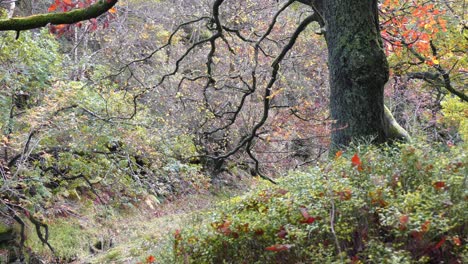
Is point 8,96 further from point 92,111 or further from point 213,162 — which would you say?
point 213,162

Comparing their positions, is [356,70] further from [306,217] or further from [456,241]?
[456,241]

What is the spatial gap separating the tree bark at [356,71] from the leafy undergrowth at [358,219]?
1463 mm

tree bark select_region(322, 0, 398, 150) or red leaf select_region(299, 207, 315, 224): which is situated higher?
tree bark select_region(322, 0, 398, 150)

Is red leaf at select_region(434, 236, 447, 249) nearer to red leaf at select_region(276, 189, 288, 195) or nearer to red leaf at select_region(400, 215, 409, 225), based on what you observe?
red leaf at select_region(400, 215, 409, 225)

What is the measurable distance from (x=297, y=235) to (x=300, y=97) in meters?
12.5

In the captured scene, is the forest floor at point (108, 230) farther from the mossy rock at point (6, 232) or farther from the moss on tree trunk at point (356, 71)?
the moss on tree trunk at point (356, 71)

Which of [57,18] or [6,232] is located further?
[6,232]

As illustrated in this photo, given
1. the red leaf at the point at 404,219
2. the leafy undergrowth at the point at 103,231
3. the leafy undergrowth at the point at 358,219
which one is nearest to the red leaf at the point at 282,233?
the leafy undergrowth at the point at 358,219

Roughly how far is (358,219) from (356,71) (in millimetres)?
2508

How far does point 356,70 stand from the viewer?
16.1 ft

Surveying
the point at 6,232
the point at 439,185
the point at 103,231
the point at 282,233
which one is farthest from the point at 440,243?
the point at 103,231

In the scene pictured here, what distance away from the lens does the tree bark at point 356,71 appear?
4.89m

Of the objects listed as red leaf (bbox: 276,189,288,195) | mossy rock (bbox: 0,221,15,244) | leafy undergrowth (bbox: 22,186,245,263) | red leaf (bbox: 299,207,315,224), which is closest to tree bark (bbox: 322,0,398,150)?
red leaf (bbox: 276,189,288,195)

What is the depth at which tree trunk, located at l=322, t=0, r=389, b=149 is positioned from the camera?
4.89 metres
